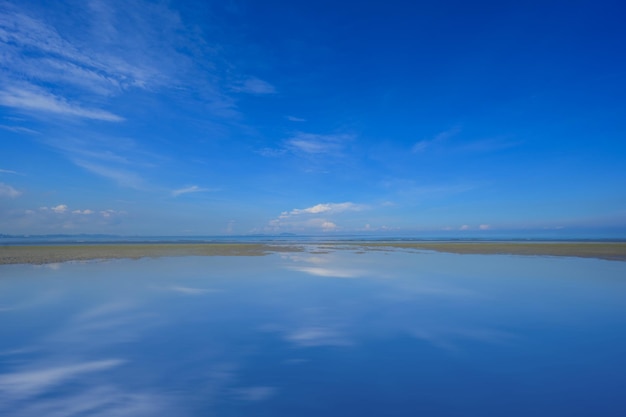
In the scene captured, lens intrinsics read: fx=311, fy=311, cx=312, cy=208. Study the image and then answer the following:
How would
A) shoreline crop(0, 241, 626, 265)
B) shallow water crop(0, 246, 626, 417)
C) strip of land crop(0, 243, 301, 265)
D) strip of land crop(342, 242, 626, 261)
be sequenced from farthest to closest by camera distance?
strip of land crop(342, 242, 626, 261) < shoreline crop(0, 241, 626, 265) < strip of land crop(0, 243, 301, 265) < shallow water crop(0, 246, 626, 417)

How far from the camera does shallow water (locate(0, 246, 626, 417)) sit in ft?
18.0

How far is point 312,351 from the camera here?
25.6 ft

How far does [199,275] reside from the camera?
19922 millimetres

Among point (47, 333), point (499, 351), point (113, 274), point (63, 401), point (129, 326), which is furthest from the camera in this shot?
point (113, 274)

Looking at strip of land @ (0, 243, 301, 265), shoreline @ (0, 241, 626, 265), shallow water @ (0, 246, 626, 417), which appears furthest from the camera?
shoreline @ (0, 241, 626, 265)

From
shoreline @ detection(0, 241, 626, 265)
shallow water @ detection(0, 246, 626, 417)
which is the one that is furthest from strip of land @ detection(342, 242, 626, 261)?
shallow water @ detection(0, 246, 626, 417)

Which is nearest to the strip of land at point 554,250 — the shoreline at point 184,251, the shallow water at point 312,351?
the shoreline at point 184,251

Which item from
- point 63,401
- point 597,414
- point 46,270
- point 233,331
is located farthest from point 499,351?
point 46,270

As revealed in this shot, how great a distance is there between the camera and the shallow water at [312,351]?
5.50 m

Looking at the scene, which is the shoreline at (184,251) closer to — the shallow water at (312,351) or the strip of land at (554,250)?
the strip of land at (554,250)

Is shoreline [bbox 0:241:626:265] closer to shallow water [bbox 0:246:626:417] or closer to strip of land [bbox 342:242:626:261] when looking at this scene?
strip of land [bbox 342:242:626:261]

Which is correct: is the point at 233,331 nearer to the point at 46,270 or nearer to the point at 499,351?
the point at 499,351

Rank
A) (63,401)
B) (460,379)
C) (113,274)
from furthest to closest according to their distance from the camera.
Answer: (113,274) → (460,379) → (63,401)

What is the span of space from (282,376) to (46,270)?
74.8ft
